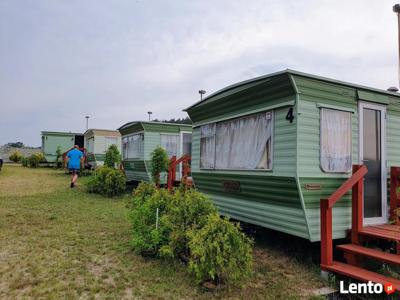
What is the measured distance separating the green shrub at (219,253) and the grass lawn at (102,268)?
0.22 m

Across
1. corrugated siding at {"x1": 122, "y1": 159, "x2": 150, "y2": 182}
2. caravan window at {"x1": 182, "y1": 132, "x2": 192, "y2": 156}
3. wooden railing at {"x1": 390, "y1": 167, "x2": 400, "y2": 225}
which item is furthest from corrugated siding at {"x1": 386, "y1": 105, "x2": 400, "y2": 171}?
corrugated siding at {"x1": 122, "y1": 159, "x2": 150, "y2": 182}

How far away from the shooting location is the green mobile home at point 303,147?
434cm

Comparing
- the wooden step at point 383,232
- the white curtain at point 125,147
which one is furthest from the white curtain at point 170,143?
the wooden step at point 383,232

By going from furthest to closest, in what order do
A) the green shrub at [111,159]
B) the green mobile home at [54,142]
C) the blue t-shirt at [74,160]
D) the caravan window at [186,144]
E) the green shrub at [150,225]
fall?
the green mobile home at [54,142]
the green shrub at [111,159]
the blue t-shirt at [74,160]
the caravan window at [186,144]
the green shrub at [150,225]

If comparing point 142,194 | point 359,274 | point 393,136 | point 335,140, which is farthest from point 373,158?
point 142,194

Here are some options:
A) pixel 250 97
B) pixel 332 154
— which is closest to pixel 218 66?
pixel 250 97

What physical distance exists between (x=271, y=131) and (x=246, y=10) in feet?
14.6

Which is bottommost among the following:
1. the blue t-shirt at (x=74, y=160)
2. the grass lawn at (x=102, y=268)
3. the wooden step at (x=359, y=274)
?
the grass lawn at (x=102, y=268)

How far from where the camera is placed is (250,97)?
17.4ft

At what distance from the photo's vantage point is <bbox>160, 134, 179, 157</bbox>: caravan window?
11898mm

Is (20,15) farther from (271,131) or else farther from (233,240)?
(233,240)

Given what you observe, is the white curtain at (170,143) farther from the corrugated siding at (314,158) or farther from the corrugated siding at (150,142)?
the corrugated siding at (314,158)

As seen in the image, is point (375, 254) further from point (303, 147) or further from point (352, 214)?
point (303, 147)

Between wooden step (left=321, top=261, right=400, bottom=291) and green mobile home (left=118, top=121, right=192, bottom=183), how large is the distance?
783 cm
